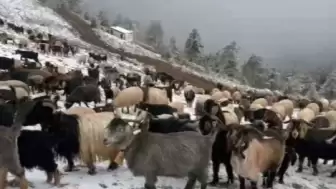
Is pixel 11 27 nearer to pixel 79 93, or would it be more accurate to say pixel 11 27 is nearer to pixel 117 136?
pixel 79 93

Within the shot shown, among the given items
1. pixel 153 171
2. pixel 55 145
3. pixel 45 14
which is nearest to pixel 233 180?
pixel 153 171

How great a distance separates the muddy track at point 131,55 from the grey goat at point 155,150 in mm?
37969

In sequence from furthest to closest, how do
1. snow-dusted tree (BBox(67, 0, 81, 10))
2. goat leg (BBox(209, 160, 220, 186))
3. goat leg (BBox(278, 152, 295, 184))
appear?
snow-dusted tree (BBox(67, 0, 81, 10)) < goat leg (BBox(278, 152, 295, 184)) < goat leg (BBox(209, 160, 220, 186))

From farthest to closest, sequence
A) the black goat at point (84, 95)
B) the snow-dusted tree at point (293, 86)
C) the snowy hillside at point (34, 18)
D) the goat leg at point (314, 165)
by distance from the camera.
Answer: the snow-dusted tree at point (293, 86) → the snowy hillside at point (34, 18) → the black goat at point (84, 95) → the goat leg at point (314, 165)

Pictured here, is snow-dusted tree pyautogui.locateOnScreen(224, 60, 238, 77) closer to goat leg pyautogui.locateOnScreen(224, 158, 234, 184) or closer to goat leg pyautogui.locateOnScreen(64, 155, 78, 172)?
goat leg pyautogui.locateOnScreen(224, 158, 234, 184)

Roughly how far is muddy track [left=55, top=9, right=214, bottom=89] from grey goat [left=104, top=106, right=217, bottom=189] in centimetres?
3797

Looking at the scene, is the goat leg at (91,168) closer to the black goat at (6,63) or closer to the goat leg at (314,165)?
the goat leg at (314,165)

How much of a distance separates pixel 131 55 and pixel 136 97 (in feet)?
139

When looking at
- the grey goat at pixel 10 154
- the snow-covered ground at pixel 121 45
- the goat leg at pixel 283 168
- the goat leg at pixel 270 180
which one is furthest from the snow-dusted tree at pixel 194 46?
the grey goat at pixel 10 154

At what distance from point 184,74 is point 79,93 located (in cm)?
3639

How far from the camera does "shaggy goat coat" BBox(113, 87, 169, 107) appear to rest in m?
19.5

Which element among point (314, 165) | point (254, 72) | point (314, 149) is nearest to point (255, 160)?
point (314, 149)

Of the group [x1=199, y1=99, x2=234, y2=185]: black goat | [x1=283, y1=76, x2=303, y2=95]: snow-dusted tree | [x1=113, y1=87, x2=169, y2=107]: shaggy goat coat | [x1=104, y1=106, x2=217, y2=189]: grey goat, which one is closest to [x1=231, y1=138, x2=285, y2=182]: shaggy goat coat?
[x1=199, y1=99, x2=234, y2=185]: black goat

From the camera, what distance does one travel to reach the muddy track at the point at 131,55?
51781mm
